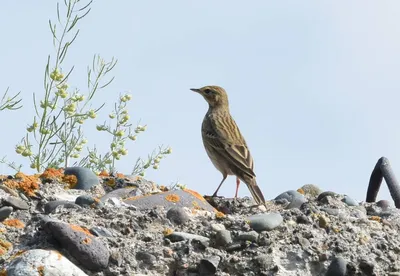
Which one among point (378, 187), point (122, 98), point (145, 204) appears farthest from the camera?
point (122, 98)

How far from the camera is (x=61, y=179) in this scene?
6.83 meters

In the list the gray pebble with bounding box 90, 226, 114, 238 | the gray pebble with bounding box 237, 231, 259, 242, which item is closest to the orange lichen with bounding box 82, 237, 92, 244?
the gray pebble with bounding box 90, 226, 114, 238

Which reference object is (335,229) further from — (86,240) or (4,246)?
(4,246)

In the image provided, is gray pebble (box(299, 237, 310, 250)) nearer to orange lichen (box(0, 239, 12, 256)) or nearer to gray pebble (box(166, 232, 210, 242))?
gray pebble (box(166, 232, 210, 242))

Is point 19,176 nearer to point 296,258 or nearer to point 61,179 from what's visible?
point 61,179

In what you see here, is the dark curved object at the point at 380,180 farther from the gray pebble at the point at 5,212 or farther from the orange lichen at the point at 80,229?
the gray pebble at the point at 5,212

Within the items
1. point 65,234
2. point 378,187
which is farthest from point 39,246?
point 378,187

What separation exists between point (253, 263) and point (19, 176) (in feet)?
7.21

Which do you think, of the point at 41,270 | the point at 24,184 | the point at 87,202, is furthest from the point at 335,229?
the point at 24,184

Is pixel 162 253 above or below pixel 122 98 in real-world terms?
below

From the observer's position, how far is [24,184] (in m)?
6.42

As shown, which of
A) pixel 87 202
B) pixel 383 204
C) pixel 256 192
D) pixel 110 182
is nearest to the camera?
pixel 87 202

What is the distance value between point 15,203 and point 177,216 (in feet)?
3.56

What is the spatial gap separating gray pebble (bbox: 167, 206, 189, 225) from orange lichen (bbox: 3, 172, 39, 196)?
1147 millimetres
